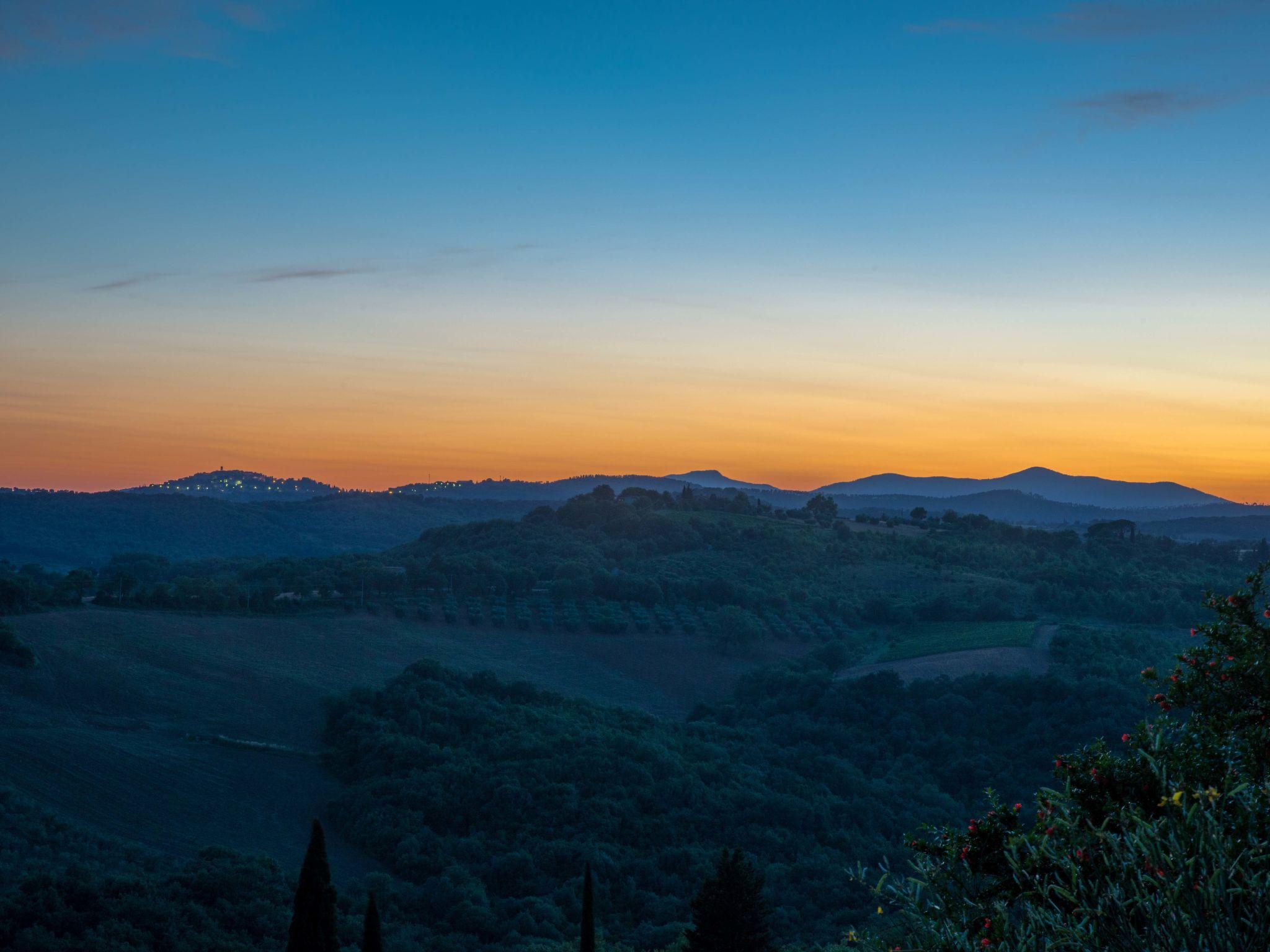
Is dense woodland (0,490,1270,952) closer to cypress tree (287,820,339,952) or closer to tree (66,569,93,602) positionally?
tree (66,569,93,602)

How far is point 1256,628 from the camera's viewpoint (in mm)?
8000

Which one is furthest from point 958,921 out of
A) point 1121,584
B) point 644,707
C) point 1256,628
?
point 1121,584

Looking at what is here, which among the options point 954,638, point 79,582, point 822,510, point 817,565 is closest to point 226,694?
point 79,582

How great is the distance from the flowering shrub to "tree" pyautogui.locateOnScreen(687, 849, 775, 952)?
30.7 feet

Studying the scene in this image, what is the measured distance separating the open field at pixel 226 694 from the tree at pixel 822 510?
34.6 meters

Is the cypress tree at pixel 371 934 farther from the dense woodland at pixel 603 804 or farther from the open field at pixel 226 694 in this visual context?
the open field at pixel 226 694

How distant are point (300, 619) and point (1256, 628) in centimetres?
5564

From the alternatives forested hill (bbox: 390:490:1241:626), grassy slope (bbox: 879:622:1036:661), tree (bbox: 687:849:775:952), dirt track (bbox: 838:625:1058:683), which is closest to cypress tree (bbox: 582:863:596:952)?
tree (bbox: 687:849:775:952)

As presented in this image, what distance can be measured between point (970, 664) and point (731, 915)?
36131mm

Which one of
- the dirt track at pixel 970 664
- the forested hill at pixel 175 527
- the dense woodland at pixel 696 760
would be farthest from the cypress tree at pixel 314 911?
the forested hill at pixel 175 527

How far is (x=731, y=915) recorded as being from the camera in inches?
685

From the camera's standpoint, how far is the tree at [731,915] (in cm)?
1733

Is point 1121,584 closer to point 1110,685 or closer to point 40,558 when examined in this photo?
point 1110,685

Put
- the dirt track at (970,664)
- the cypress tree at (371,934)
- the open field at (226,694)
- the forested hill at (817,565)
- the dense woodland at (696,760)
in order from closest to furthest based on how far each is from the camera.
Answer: the dense woodland at (696,760)
the cypress tree at (371,934)
the open field at (226,694)
the dirt track at (970,664)
the forested hill at (817,565)
